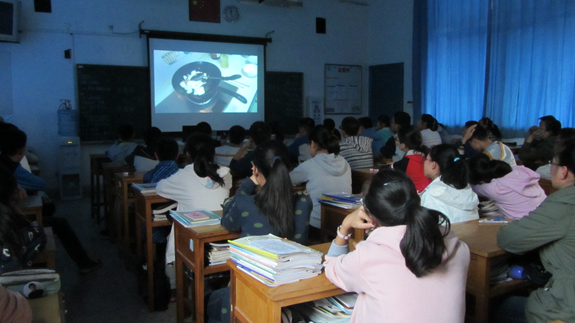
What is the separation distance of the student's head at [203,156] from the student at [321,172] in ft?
2.58

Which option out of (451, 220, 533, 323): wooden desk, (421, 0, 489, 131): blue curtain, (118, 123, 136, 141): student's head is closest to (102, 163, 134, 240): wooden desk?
(118, 123, 136, 141): student's head

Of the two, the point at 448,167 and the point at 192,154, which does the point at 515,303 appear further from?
the point at 192,154

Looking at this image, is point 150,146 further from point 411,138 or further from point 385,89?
point 385,89

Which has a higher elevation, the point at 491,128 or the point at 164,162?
the point at 491,128

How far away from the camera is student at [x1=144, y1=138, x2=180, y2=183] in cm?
318

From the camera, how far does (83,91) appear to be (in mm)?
6199

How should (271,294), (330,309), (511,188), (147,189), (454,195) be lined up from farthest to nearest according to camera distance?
(147,189), (511,188), (454,195), (330,309), (271,294)

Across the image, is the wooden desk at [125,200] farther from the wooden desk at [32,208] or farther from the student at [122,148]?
the student at [122,148]

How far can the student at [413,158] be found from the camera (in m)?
3.42

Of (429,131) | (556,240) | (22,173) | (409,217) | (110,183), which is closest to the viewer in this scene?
(409,217)

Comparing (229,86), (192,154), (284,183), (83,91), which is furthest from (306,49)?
(284,183)

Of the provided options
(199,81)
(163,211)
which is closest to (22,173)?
(163,211)

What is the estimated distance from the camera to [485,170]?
268cm

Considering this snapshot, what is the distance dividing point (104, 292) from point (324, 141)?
192 centimetres
